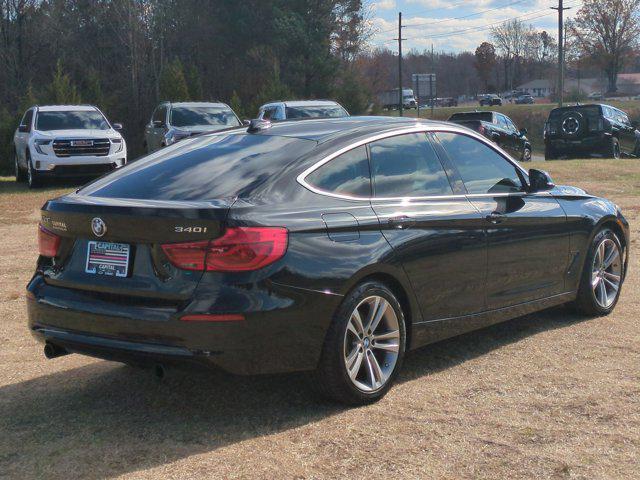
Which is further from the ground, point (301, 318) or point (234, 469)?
point (301, 318)

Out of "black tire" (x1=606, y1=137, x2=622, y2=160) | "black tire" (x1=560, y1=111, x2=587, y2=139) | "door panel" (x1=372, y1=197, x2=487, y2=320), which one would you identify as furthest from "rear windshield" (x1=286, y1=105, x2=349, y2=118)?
"door panel" (x1=372, y1=197, x2=487, y2=320)

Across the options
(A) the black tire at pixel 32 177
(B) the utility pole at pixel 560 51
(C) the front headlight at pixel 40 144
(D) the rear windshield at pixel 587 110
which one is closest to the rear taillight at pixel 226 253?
(C) the front headlight at pixel 40 144

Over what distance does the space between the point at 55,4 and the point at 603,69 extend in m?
74.2

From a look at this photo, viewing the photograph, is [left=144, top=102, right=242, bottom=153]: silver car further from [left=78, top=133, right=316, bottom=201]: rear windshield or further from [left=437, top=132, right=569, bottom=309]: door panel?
[left=78, top=133, right=316, bottom=201]: rear windshield

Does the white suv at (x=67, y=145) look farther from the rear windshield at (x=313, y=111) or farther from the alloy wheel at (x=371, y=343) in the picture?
the alloy wheel at (x=371, y=343)

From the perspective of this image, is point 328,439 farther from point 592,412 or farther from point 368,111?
point 368,111

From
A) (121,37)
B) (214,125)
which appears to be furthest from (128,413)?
(121,37)

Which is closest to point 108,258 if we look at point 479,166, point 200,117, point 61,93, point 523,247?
point 479,166

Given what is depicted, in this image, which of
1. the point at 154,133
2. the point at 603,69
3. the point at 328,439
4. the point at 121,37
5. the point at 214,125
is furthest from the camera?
the point at 603,69

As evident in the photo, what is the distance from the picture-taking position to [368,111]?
144 feet

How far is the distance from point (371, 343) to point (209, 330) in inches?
41.8

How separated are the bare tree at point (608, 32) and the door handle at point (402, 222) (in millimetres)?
94833

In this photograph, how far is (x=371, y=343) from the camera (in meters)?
4.82

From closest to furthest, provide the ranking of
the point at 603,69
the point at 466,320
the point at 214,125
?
the point at 466,320
the point at 214,125
the point at 603,69
